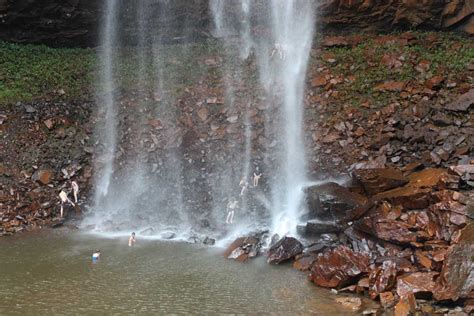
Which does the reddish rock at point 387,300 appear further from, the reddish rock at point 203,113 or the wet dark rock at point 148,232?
the reddish rock at point 203,113

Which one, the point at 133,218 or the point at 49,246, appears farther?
the point at 133,218

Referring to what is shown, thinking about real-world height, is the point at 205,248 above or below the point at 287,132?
below

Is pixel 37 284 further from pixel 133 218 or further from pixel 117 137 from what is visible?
pixel 117 137

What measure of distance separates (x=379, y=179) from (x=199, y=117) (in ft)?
27.1

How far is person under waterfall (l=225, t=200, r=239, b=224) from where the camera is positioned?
15719mm

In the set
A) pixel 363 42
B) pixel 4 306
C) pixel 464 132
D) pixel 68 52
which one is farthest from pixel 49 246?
pixel 363 42

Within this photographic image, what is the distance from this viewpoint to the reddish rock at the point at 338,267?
10750 millimetres

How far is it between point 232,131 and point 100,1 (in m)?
9.06

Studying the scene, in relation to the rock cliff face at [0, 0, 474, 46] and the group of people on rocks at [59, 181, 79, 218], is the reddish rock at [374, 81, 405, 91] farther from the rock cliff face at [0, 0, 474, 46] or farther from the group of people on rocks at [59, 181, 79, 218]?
the group of people on rocks at [59, 181, 79, 218]

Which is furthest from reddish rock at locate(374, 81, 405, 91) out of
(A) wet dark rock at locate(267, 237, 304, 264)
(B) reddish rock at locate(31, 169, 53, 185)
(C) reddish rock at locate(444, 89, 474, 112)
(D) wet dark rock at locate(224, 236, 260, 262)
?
(B) reddish rock at locate(31, 169, 53, 185)

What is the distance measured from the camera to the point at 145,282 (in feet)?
36.2

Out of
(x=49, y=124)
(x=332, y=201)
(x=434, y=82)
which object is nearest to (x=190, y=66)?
(x=49, y=124)

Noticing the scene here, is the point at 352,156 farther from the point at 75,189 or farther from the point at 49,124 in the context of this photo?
the point at 49,124

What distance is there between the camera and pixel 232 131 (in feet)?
61.8
